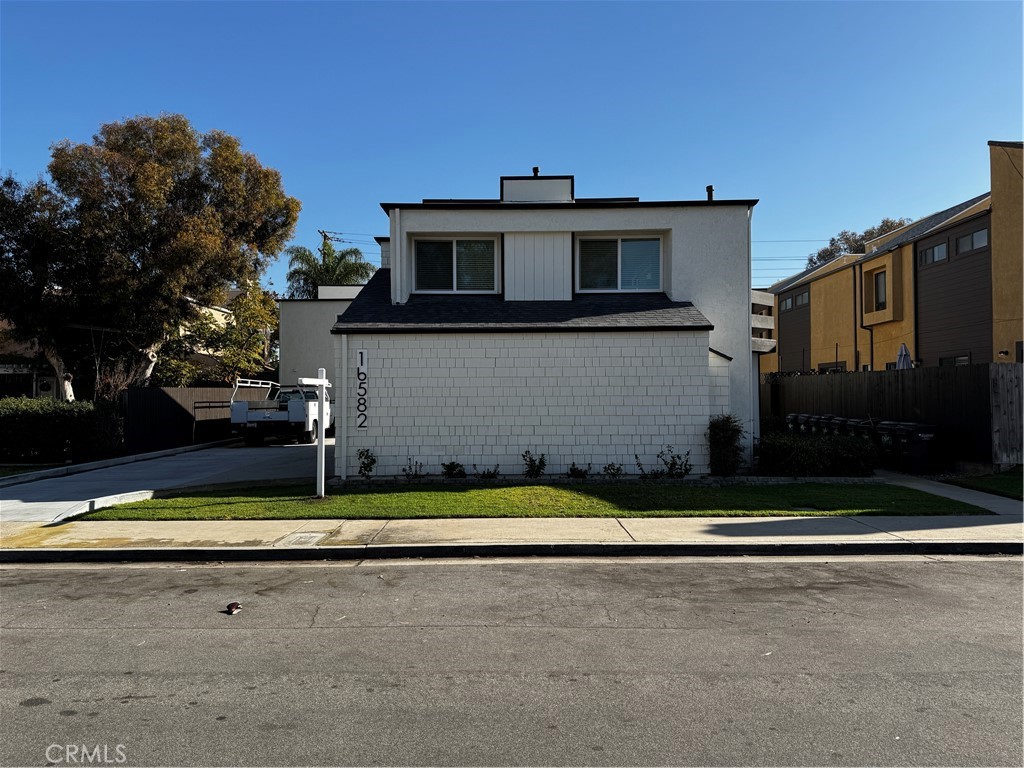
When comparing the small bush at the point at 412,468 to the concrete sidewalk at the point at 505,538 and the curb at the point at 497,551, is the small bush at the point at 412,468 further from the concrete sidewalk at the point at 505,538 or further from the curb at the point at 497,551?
the curb at the point at 497,551

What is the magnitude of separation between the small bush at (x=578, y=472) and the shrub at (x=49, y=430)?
43.9 ft

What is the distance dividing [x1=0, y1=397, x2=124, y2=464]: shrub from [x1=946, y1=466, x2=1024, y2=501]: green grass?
20426 millimetres

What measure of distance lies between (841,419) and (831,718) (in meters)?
15.3

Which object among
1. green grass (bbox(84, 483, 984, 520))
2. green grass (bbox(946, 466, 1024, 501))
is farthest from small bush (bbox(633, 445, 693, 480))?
green grass (bbox(946, 466, 1024, 501))

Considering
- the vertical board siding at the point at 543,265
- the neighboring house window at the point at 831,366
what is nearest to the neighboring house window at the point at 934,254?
the neighboring house window at the point at 831,366

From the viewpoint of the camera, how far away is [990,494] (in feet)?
38.3

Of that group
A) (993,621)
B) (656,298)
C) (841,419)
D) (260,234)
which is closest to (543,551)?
(993,621)

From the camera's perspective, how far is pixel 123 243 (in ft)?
74.1

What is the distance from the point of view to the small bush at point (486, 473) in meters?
13.0

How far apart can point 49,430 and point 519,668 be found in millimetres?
17798

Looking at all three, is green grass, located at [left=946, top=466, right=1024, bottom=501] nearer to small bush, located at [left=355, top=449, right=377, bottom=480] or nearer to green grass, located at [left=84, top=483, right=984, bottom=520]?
green grass, located at [left=84, top=483, right=984, bottom=520]

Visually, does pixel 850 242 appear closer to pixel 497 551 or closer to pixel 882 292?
pixel 882 292

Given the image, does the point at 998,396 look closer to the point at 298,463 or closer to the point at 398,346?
the point at 398,346

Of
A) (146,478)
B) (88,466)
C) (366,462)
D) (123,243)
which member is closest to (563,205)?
(366,462)
